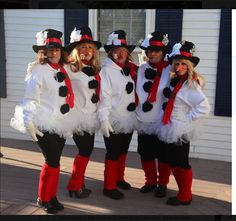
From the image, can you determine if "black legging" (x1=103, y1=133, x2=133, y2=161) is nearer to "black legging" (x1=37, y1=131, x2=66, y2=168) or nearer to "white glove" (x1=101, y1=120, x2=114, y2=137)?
"white glove" (x1=101, y1=120, x2=114, y2=137)

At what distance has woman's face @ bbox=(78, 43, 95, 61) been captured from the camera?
11.6 ft

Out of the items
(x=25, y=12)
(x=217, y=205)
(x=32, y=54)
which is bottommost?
(x=217, y=205)

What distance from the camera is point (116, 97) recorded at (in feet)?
12.1

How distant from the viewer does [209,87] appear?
516 centimetres

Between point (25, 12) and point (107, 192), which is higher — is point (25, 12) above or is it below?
above

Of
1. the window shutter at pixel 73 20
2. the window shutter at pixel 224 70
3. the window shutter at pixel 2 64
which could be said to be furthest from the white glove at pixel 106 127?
the window shutter at pixel 2 64

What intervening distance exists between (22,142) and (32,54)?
1269mm

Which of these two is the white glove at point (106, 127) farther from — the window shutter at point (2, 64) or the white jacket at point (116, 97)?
the window shutter at point (2, 64)

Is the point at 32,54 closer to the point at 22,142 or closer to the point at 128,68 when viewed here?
the point at 22,142

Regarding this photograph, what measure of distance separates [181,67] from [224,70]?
5.76 ft

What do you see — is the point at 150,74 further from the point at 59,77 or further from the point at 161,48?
the point at 59,77

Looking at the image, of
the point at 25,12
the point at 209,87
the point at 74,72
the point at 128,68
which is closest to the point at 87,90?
the point at 74,72

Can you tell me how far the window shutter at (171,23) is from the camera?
5051mm

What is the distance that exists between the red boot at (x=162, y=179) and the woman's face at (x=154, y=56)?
0.99m
